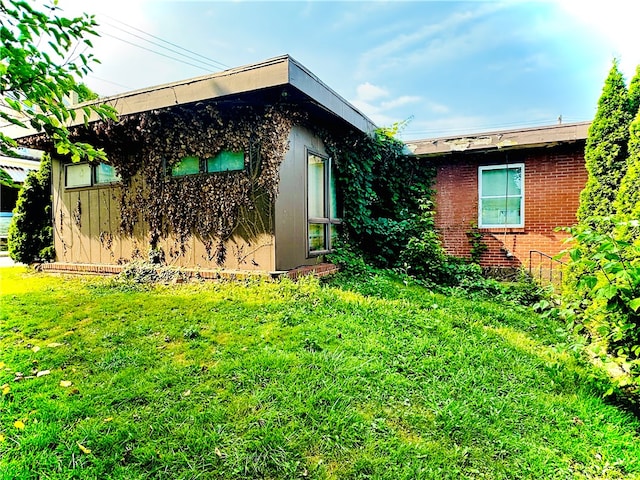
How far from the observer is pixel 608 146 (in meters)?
5.74

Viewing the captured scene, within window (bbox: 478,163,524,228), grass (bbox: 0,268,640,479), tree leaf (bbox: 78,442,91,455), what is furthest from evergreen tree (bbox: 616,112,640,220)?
tree leaf (bbox: 78,442,91,455)

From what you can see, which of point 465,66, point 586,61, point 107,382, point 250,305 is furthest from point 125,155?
point 465,66

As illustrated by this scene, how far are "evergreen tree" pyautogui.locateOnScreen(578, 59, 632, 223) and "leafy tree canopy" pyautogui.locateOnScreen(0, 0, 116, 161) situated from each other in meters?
6.47

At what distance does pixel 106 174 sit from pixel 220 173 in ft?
9.93

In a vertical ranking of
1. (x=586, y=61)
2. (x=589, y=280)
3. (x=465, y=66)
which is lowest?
(x=589, y=280)

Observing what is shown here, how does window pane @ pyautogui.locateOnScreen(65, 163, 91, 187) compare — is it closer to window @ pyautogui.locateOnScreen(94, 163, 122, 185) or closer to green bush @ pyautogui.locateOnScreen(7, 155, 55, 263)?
window @ pyautogui.locateOnScreen(94, 163, 122, 185)

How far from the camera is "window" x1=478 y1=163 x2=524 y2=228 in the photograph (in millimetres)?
7977

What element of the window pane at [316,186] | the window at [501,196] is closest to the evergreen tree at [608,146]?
the window at [501,196]

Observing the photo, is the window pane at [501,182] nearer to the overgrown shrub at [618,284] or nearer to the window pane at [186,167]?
the overgrown shrub at [618,284]

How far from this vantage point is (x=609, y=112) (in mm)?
5762

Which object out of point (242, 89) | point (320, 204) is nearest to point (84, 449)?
point (242, 89)

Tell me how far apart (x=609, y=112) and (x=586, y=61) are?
5.52 ft

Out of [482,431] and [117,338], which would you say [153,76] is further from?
[482,431]

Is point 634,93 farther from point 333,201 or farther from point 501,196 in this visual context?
point 333,201
